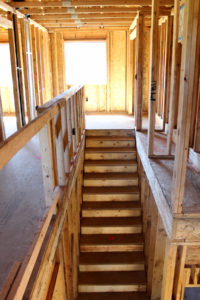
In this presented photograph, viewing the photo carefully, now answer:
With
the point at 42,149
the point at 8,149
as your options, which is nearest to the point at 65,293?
the point at 42,149

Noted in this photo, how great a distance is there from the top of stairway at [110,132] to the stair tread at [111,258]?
7.88 ft

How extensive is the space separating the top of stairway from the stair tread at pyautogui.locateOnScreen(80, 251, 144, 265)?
7.88ft

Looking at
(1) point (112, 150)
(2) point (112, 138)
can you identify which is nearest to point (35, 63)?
(2) point (112, 138)

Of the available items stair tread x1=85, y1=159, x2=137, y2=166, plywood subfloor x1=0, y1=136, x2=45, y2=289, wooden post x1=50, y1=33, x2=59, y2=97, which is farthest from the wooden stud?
wooden post x1=50, y1=33, x2=59, y2=97

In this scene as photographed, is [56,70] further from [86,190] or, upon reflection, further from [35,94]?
[86,190]

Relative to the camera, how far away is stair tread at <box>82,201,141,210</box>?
15.5 feet

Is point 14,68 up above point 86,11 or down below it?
below

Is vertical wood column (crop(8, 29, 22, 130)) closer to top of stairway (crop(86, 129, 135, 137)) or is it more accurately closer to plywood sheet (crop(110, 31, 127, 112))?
top of stairway (crop(86, 129, 135, 137))

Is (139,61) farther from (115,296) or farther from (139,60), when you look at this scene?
(115,296)

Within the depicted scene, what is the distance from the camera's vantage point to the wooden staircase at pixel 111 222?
4.03 meters

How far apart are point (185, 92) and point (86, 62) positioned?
6716 millimetres

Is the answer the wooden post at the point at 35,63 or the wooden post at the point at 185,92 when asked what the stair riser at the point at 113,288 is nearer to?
the wooden post at the point at 185,92

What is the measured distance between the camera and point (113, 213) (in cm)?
470

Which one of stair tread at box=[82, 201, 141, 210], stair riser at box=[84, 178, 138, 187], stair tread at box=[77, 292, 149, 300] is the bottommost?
stair tread at box=[77, 292, 149, 300]
